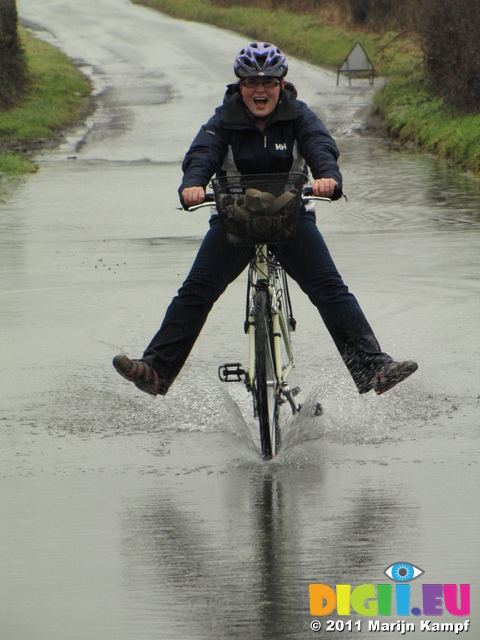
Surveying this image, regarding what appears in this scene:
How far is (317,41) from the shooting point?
3509 centimetres

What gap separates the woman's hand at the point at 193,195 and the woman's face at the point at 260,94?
48 centimetres

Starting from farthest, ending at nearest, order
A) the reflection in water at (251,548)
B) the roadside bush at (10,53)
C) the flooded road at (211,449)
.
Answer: the roadside bush at (10,53) < the flooded road at (211,449) < the reflection in water at (251,548)

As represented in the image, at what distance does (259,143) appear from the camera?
19.6 feet

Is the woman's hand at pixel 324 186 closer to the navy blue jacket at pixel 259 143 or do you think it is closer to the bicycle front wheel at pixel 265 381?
the navy blue jacket at pixel 259 143

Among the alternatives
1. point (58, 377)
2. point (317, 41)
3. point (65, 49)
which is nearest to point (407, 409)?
point (58, 377)

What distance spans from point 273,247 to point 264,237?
15.2 inches

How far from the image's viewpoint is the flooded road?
4.22 meters

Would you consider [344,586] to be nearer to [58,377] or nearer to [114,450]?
[114,450]

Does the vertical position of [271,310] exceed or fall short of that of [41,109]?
it exceeds it

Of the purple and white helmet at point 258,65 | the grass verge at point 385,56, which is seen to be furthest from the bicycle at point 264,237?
the grass verge at point 385,56

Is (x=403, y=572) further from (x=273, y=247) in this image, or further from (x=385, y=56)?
(x=385, y=56)

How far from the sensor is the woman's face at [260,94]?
5.91 m

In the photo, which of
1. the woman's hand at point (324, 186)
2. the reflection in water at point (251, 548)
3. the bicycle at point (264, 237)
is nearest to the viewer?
the reflection in water at point (251, 548)

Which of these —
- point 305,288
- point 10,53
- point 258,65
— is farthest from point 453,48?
point 305,288
